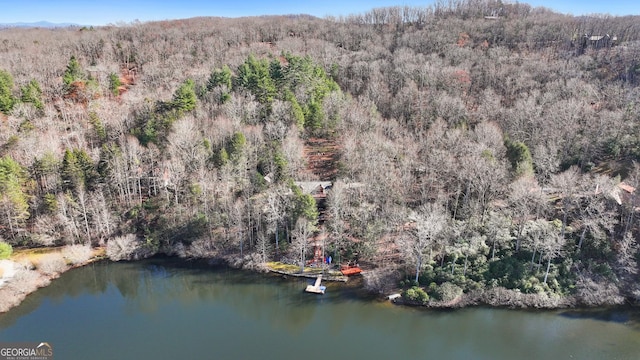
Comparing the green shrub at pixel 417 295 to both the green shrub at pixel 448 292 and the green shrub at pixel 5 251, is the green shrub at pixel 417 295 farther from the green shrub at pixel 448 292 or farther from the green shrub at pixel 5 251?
the green shrub at pixel 5 251

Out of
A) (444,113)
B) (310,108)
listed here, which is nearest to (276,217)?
(310,108)

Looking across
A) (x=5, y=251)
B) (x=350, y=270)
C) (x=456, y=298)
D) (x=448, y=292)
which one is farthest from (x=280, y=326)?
(x=5, y=251)

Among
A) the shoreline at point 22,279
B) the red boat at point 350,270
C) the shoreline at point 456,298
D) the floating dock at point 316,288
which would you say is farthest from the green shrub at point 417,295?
the shoreline at point 22,279

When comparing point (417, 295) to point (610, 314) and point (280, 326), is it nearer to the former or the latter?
point (280, 326)

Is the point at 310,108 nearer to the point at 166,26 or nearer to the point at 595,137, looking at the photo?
the point at 595,137

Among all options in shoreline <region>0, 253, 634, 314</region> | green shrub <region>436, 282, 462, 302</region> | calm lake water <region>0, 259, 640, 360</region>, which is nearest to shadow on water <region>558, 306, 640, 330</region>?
calm lake water <region>0, 259, 640, 360</region>

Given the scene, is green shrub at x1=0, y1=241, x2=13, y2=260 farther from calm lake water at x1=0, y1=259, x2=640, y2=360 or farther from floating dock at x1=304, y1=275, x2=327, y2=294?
floating dock at x1=304, y1=275, x2=327, y2=294
